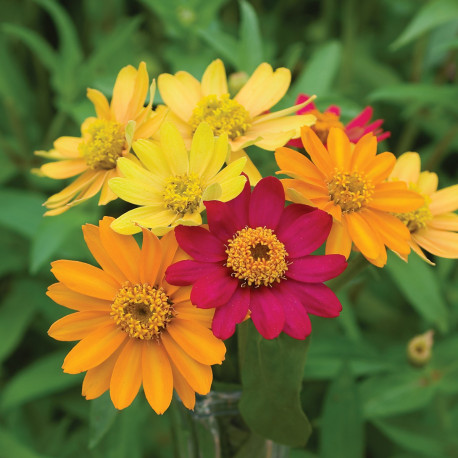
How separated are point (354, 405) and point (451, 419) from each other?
22 cm

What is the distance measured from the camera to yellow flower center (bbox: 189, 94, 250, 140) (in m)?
0.51

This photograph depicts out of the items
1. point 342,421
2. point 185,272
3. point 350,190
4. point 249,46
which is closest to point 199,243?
point 185,272

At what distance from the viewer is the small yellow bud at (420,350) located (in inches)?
28.9

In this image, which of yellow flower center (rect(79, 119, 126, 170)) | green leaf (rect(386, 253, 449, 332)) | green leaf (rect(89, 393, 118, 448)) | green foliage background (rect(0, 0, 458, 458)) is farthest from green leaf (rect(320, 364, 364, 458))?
yellow flower center (rect(79, 119, 126, 170))

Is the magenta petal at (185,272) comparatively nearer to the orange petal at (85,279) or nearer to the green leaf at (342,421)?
the orange petal at (85,279)

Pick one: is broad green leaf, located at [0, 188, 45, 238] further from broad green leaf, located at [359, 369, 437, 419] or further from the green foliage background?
broad green leaf, located at [359, 369, 437, 419]

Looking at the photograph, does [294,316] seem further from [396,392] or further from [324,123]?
[396,392]

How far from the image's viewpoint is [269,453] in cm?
59

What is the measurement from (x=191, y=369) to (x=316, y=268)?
0.38 feet

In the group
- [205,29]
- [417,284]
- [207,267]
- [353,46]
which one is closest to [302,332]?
[207,267]

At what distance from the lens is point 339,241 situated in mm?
435

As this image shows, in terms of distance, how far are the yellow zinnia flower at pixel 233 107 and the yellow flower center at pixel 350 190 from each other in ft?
0.18

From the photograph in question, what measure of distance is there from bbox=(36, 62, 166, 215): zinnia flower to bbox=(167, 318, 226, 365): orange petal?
12cm

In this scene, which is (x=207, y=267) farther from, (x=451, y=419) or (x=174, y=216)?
(x=451, y=419)
